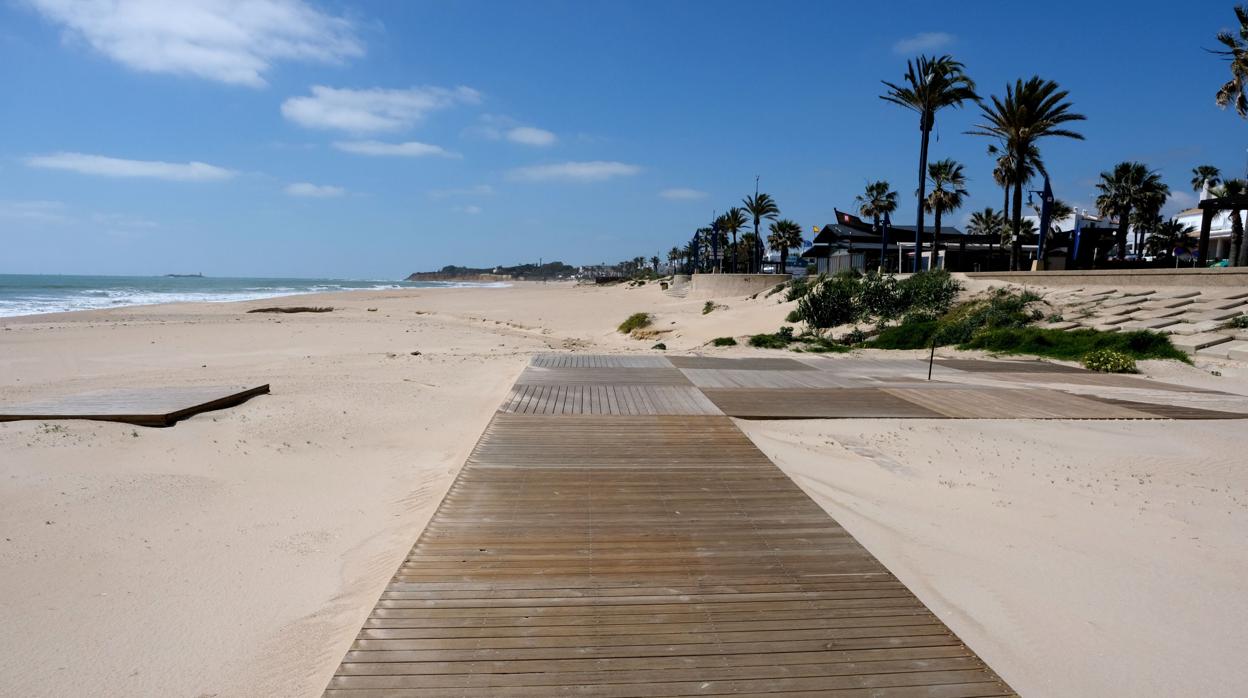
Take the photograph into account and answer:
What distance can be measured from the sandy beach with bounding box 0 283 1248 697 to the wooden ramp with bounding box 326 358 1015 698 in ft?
1.26

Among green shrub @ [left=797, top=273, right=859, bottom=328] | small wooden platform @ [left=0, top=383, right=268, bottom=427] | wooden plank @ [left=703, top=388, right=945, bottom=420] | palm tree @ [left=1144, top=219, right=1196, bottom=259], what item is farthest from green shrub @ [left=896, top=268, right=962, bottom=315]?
palm tree @ [left=1144, top=219, right=1196, bottom=259]

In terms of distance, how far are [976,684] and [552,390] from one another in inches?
318

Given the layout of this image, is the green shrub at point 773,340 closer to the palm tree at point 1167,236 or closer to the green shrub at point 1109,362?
the green shrub at point 1109,362

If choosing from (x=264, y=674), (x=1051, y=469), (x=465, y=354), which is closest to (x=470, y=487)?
(x=264, y=674)

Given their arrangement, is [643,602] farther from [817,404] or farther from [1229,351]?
[1229,351]

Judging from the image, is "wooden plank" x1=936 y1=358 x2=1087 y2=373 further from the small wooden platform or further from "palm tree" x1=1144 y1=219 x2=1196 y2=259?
"palm tree" x1=1144 y1=219 x2=1196 y2=259

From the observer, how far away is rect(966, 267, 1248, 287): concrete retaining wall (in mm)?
19047

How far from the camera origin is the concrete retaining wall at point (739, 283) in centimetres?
4603

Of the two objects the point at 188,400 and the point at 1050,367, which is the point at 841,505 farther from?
the point at 1050,367

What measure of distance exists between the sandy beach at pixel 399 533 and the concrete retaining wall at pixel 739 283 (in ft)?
121

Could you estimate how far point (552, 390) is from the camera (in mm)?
10867

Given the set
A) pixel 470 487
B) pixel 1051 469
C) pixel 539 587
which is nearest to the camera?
pixel 539 587

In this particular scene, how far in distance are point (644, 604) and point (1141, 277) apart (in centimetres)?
2301

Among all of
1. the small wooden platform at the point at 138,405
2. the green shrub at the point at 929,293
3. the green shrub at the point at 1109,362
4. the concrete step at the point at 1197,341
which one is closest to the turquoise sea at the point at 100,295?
the small wooden platform at the point at 138,405
